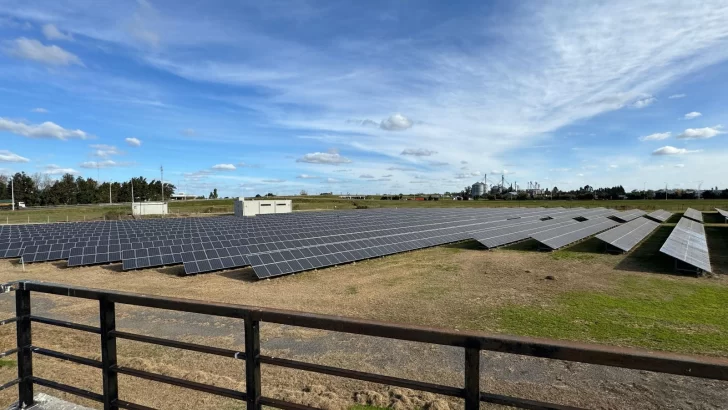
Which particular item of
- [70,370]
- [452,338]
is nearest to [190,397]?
[70,370]

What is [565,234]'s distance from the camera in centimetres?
2780

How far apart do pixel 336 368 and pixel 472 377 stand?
82cm

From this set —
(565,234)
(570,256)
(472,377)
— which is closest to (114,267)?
(472,377)

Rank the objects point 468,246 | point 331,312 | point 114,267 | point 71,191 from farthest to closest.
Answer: point 71,191 → point 468,246 → point 114,267 → point 331,312

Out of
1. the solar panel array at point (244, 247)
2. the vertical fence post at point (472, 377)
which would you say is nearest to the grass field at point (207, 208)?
the solar panel array at point (244, 247)

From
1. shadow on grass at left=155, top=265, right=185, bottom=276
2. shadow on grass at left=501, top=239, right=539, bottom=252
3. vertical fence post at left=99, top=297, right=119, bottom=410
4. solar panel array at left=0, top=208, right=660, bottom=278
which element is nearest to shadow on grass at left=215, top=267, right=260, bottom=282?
solar panel array at left=0, top=208, right=660, bottom=278

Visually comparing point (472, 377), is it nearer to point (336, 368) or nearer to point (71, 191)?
point (336, 368)

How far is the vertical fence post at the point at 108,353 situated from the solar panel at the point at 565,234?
23.1 m

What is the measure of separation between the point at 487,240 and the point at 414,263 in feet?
23.8

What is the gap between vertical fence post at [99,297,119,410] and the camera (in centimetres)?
313

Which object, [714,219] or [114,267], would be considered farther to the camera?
[714,219]

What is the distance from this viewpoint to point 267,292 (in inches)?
543

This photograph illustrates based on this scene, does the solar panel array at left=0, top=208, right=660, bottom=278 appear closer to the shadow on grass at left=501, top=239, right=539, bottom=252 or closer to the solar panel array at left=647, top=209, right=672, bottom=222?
the shadow on grass at left=501, top=239, right=539, bottom=252

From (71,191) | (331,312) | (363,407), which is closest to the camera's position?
(363,407)
